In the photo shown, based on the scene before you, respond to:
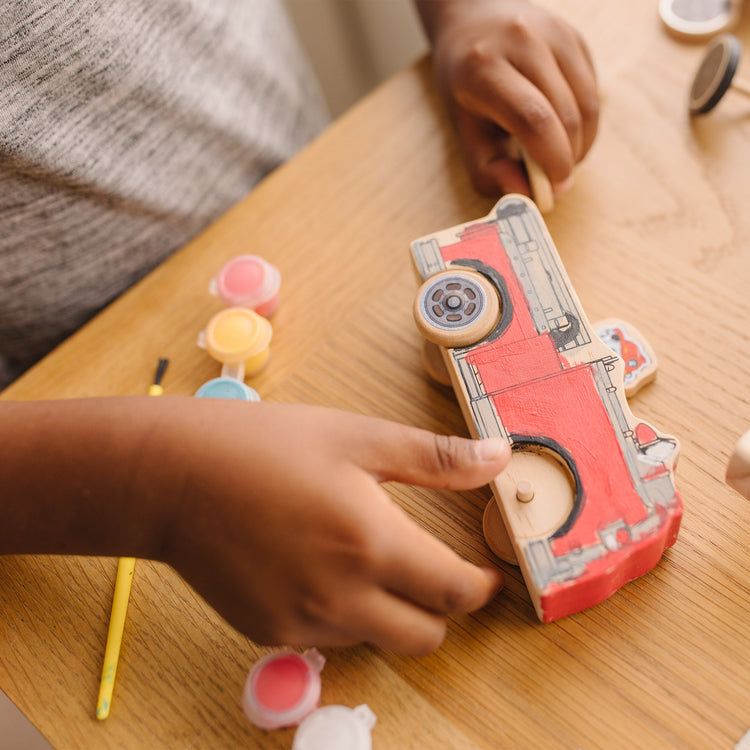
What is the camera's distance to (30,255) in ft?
1.92

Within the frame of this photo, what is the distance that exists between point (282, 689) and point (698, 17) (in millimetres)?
654

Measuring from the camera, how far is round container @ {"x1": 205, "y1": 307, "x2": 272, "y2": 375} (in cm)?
49

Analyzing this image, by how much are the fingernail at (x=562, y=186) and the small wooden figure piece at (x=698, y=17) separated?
20 centimetres

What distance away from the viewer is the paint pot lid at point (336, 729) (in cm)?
38

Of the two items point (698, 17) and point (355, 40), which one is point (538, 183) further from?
point (355, 40)

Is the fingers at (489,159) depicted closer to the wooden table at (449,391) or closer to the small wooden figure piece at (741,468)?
the wooden table at (449,391)

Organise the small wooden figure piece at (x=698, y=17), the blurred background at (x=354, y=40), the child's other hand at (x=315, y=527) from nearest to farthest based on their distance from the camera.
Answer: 1. the child's other hand at (x=315, y=527)
2. the small wooden figure piece at (x=698, y=17)
3. the blurred background at (x=354, y=40)

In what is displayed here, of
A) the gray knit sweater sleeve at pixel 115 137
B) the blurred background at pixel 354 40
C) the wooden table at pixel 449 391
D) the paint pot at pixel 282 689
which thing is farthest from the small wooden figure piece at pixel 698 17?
the paint pot at pixel 282 689

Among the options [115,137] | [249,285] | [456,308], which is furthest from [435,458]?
[115,137]

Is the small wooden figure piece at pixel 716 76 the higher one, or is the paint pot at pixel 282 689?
the small wooden figure piece at pixel 716 76

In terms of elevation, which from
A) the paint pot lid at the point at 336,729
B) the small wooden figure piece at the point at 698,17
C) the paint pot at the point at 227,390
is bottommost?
the paint pot lid at the point at 336,729

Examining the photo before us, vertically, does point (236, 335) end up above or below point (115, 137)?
below

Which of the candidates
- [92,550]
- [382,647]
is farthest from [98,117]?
[382,647]

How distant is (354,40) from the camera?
1.12m
